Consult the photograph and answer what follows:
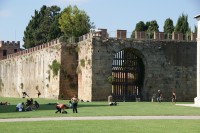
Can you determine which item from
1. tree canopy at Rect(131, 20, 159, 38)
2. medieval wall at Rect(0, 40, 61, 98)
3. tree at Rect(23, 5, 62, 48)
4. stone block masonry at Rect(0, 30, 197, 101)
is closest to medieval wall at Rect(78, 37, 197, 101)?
stone block masonry at Rect(0, 30, 197, 101)

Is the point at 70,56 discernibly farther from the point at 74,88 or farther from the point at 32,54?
the point at 32,54

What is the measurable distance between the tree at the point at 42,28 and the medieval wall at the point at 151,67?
4127 cm

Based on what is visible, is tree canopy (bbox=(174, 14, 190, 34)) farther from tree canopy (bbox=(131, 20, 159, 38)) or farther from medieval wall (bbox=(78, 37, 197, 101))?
medieval wall (bbox=(78, 37, 197, 101))

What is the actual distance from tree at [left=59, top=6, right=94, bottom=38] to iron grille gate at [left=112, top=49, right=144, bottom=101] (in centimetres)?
3145

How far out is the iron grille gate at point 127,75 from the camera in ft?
151

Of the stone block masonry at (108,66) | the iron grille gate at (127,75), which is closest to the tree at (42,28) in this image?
the stone block masonry at (108,66)

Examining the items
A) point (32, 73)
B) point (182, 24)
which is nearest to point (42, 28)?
point (182, 24)

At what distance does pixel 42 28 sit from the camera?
89.6 metres

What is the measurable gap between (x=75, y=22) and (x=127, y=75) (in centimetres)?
3372

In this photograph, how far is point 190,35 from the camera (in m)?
49.0

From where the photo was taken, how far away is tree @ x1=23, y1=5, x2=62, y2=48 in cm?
8814

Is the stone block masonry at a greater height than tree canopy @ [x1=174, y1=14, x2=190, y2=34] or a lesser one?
lesser

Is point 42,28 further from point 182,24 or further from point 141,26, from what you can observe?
point 182,24

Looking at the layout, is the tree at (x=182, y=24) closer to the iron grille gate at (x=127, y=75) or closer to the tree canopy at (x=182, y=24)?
the tree canopy at (x=182, y=24)
